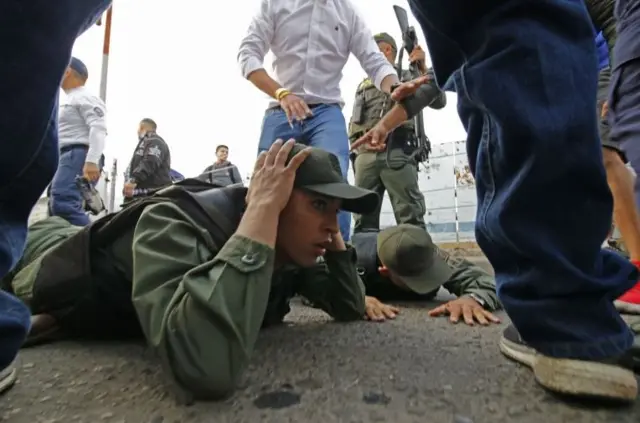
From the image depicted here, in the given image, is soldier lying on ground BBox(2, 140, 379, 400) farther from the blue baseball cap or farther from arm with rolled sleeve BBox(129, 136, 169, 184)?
arm with rolled sleeve BBox(129, 136, 169, 184)

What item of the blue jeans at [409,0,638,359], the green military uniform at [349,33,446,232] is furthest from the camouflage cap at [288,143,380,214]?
the green military uniform at [349,33,446,232]

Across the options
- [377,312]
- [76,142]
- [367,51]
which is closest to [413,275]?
[377,312]

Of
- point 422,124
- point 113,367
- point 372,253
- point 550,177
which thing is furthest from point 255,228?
point 422,124

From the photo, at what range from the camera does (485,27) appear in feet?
2.62

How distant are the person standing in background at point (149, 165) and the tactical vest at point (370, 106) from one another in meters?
2.39

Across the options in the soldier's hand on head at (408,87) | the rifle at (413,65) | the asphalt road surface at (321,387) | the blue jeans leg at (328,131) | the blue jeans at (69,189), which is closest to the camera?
the asphalt road surface at (321,387)

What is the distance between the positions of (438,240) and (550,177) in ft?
24.5

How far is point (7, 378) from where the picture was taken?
881 mm

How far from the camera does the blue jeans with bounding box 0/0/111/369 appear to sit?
0.65 meters

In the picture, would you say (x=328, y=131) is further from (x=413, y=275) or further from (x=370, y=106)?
(x=370, y=106)

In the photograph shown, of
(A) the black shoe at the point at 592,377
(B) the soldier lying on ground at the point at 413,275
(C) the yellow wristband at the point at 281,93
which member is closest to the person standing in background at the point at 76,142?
(C) the yellow wristband at the point at 281,93

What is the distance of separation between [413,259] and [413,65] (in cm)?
153

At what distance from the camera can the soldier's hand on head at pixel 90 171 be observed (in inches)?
129

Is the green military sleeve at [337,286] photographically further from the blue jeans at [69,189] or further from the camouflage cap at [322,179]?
the blue jeans at [69,189]
